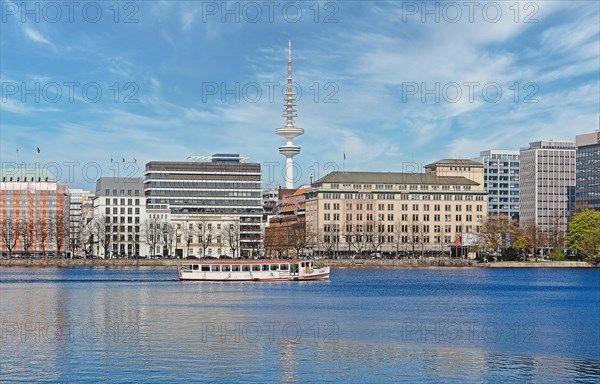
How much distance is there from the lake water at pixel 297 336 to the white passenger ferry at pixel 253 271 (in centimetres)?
2477

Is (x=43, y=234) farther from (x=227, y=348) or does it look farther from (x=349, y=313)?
(x=227, y=348)

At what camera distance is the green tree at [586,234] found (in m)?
173

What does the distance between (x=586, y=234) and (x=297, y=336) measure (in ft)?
422

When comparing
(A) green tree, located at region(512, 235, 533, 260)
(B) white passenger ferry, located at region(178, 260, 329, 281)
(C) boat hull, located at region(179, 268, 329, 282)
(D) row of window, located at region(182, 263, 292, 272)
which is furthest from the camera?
(A) green tree, located at region(512, 235, 533, 260)

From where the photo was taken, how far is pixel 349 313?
238 ft

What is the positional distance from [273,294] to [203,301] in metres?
12.8

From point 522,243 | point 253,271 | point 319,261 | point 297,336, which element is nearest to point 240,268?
point 253,271

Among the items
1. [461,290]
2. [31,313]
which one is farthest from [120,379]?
[461,290]

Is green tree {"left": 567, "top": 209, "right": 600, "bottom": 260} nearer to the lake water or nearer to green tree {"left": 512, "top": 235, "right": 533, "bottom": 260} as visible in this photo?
green tree {"left": 512, "top": 235, "right": 533, "bottom": 260}

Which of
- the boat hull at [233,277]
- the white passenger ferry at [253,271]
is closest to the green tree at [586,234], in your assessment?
the white passenger ferry at [253,271]

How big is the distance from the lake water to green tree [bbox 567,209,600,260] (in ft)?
255

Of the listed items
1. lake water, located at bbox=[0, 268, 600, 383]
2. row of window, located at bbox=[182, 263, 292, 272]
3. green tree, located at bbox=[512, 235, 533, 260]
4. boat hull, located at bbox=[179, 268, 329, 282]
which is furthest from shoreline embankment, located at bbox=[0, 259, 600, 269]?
lake water, located at bbox=[0, 268, 600, 383]

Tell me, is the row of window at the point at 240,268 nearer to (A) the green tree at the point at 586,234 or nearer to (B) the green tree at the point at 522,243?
(A) the green tree at the point at 586,234

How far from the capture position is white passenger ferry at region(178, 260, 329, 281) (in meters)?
124
